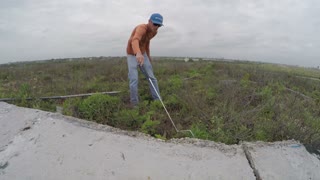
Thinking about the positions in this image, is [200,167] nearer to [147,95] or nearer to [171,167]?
[171,167]

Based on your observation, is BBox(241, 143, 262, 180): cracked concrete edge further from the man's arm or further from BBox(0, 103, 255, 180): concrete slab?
the man's arm

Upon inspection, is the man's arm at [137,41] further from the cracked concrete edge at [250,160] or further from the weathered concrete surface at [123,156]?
the cracked concrete edge at [250,160]

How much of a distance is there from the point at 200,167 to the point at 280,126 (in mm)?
1538

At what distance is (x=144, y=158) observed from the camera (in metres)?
2.25

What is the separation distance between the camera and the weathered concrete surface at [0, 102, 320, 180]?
2053 millimetres

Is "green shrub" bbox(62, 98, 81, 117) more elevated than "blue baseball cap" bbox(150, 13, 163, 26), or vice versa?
"blue baseball cap" bbox(150, 13, 163, 26)

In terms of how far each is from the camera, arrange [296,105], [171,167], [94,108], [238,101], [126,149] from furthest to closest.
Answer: [238,101] → [296,105] → [94,108] → [126,149] → [171,167]

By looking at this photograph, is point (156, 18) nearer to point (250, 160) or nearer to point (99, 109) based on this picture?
point (99, 109)

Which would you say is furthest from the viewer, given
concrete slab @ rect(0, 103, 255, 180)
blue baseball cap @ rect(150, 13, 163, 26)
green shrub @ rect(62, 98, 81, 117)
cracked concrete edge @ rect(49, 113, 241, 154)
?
blue baseball cap @ rect(150, 13, 163, 26)

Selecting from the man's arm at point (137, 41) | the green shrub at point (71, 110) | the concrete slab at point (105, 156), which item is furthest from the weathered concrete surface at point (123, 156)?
the man's arm at point (137, 41)

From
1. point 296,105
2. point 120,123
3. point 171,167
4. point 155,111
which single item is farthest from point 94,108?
point 296,105

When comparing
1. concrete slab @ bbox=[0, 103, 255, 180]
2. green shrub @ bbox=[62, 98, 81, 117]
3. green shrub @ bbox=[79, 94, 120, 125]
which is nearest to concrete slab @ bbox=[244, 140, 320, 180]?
concrete slab @ bbox=[0, 103, 255, 180]

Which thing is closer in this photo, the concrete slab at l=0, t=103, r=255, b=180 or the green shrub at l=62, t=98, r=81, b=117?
the concrete slab at l=0, t=103, r=255, b=180

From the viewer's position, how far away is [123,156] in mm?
2242
